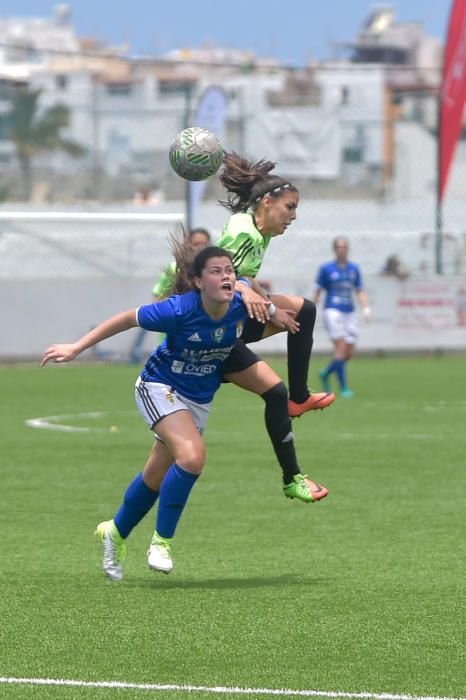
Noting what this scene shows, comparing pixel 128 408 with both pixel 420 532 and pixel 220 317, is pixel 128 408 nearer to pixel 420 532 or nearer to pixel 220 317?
pixel 420 532

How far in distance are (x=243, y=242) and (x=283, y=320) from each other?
56 cm

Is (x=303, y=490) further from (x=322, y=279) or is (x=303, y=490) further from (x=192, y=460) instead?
(x=322, y=279)

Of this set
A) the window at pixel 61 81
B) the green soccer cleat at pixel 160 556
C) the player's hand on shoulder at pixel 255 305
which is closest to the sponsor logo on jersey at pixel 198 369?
the player's hand on shoulder at pixel 255 305

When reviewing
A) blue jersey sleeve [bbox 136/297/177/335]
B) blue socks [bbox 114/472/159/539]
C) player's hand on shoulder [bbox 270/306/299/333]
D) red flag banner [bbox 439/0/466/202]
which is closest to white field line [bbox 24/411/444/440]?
player's hand on shoulder [bbox 270/306/299/333]

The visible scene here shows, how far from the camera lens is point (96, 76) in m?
79.1

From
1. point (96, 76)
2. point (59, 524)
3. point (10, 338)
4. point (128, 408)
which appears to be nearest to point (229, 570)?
point (59, 524)

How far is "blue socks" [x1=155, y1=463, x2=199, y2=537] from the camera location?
314 inches

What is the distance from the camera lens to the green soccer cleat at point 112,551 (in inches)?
319

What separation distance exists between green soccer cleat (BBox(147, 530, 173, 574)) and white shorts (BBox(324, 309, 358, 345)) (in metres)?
13.5

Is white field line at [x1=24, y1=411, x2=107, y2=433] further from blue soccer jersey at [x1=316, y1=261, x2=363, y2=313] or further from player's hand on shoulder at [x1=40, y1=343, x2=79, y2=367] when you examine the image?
player's hand on shoulder at [x1=40, y1=343, x2=79, y2=367]

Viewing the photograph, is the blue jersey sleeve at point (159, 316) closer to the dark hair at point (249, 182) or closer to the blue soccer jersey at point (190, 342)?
the blue soccer jersey at point (190, 342)

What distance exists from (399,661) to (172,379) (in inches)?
93.0

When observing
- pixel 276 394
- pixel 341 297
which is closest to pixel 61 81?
pixel 341 297

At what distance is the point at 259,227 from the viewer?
346 inches
